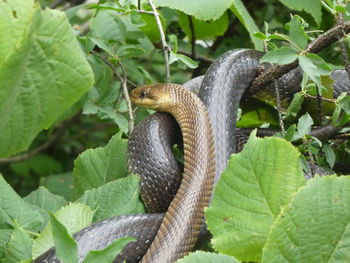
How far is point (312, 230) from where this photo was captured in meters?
0.98

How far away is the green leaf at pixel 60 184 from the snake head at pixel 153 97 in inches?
32.5

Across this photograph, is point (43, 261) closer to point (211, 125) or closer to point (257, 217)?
point (257, 217)

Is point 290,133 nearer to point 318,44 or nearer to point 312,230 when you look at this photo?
point 318,44

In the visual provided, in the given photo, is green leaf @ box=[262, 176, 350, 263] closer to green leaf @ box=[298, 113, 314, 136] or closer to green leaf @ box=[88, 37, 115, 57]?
green leaf @ box=[298, 113, 314, 136]

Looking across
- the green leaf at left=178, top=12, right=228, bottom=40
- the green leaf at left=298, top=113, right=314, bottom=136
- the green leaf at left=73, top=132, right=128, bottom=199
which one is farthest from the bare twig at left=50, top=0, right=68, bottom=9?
the green leaf at left=298, top=113, right=314, bottom=136

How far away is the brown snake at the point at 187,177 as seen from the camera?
4.59ft

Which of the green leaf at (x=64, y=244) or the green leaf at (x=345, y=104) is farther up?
the green leaf at (x=64, y=244)

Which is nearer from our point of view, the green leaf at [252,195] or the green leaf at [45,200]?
the green leaf at [252,195]

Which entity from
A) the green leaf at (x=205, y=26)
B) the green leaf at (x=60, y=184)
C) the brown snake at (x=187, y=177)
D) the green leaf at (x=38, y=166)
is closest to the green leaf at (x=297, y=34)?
the brown snake at (x=187, y=177)

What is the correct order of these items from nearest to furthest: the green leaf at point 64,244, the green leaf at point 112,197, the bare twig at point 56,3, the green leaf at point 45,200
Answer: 1. the green leaf at point 64,244
2. the green leaf at point 112,197
3. the green leaf at point 45,200
4. the bare twig at point 56,3

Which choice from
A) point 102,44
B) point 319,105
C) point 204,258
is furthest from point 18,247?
point 319,105

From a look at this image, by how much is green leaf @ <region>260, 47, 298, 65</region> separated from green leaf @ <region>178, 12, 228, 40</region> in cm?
103

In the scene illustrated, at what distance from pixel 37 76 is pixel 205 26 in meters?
1.63

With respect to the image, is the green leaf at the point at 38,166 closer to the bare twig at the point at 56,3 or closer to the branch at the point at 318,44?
the bare twig at the point at 56,3
